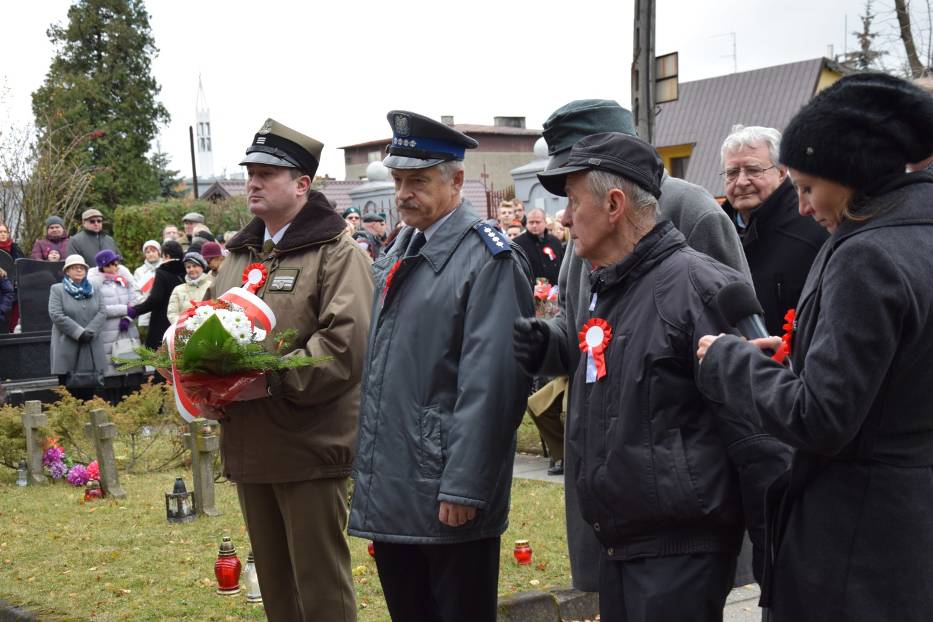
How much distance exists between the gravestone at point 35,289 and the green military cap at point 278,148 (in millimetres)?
11738

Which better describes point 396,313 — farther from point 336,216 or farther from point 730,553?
point 730,553

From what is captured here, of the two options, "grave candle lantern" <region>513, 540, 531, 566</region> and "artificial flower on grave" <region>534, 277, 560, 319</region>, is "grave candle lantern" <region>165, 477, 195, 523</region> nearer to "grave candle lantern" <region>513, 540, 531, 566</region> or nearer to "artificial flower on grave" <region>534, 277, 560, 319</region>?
"grave candle lantern" <region>513, 540, 531, 566</region>

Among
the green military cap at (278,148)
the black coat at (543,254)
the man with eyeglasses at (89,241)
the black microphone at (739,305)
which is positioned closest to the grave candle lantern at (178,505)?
the green military cap at (278,148)

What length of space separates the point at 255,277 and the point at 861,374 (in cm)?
267

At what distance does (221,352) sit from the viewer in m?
3.82

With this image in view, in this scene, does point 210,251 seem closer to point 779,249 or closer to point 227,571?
point 227,571

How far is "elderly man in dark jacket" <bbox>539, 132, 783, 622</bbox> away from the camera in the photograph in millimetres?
2846

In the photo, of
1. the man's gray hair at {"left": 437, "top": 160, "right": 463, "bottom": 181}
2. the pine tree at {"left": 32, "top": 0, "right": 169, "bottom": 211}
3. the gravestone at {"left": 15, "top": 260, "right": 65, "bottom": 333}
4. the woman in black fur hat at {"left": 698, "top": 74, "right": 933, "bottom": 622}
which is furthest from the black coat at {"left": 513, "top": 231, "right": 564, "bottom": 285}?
the pine tree at {"left": 32, "top": 0, "right": 169, "bottom": 211}

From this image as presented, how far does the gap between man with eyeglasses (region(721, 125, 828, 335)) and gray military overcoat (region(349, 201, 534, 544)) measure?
142 cm

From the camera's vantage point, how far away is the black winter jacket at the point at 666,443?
2.84m

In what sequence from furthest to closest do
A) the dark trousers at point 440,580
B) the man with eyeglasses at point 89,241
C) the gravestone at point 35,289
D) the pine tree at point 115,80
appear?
the pine tree at point 115,80 < the man with eyeglasses at point 89,241 < the gravestone at point 35,289 < the dark trousers at point 440,580

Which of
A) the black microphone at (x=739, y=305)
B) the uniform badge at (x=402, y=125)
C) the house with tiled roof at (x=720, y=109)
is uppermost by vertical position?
the house with tiled roof at (x=720, y=109)

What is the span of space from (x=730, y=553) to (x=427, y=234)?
1.59 meters

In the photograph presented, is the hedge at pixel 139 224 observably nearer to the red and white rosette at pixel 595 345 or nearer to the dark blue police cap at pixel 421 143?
the dark blue police cap at pixel 421 143
